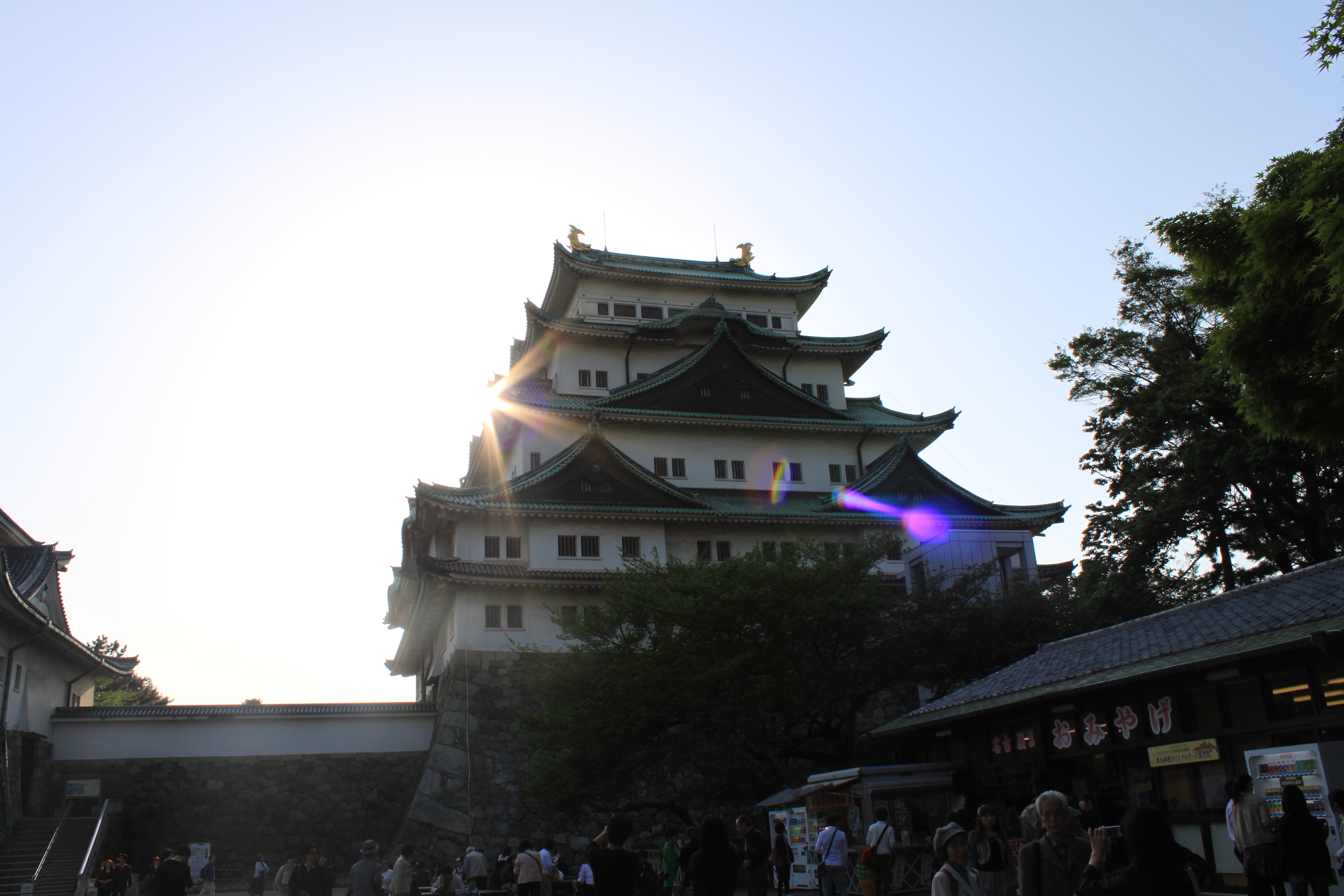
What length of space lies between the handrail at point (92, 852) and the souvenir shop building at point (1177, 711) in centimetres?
1917

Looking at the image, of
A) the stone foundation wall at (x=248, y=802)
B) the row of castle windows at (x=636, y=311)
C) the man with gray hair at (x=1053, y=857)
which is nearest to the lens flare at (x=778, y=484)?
the row of castle windows at (x=636, y=311)

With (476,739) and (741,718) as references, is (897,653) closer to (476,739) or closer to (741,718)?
(741,718)

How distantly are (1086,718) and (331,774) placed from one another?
21.9 m

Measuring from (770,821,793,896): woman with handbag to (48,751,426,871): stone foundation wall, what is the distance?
13.3 meters

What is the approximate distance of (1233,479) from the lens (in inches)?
977

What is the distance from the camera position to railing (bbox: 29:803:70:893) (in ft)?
72.6

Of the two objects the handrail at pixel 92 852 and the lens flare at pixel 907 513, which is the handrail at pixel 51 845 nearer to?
the handrail at pixel 92 852

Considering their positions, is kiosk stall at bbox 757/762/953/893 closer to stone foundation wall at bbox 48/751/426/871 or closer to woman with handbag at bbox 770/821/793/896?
woman with handbag at bbox 770/821/793/896

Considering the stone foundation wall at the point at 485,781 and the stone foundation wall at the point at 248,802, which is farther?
the stone foundation wall at the point at 248,802

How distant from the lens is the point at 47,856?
23812 mm

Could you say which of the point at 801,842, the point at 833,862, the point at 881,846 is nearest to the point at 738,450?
the point at 801,842

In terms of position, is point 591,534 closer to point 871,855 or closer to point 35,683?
point 35,683

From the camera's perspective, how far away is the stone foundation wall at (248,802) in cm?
2752

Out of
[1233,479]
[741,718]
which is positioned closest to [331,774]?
[741,718]
